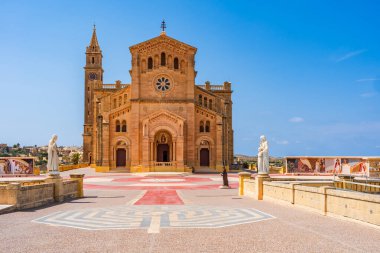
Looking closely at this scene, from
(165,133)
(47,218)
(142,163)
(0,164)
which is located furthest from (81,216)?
(165,133)

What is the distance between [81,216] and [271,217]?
748cm

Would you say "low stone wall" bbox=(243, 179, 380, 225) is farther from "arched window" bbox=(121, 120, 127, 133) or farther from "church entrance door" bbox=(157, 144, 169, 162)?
"arched window" bbox=(121, 120, 127, 133)

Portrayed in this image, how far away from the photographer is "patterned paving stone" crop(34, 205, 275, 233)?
41.5 ft

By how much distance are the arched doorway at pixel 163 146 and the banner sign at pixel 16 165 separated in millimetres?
18344

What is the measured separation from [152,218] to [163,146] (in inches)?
1676

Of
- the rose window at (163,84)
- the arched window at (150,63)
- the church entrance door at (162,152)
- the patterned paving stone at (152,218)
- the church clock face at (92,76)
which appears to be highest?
the church clock face at (92,76)

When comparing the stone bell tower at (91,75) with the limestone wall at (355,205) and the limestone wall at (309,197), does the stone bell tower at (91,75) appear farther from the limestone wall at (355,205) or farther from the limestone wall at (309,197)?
the limestone wall at (355,205)

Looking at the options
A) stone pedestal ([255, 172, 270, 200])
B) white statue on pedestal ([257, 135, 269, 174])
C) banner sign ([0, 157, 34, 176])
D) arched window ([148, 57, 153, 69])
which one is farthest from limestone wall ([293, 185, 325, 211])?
arched window ([148, 57, 153, 69])

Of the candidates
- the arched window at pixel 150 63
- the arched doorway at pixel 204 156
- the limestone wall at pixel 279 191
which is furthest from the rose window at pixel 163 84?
the limestone wall at pixel 279 191

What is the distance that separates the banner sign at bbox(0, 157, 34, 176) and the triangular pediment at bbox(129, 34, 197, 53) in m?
22.7

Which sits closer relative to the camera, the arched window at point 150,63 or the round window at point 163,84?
the round window at point 163,84

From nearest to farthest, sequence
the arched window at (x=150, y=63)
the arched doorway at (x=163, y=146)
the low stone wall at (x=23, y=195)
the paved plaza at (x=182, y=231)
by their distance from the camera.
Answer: the paved plaza at (x=182, y=231), the low stone wall at (x=23, y=195), the arched doorway at (x=163, y=146), the arched window at (x=150, y=63)

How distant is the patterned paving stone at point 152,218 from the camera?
12.7 m

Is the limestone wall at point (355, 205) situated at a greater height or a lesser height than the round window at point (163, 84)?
lesser
